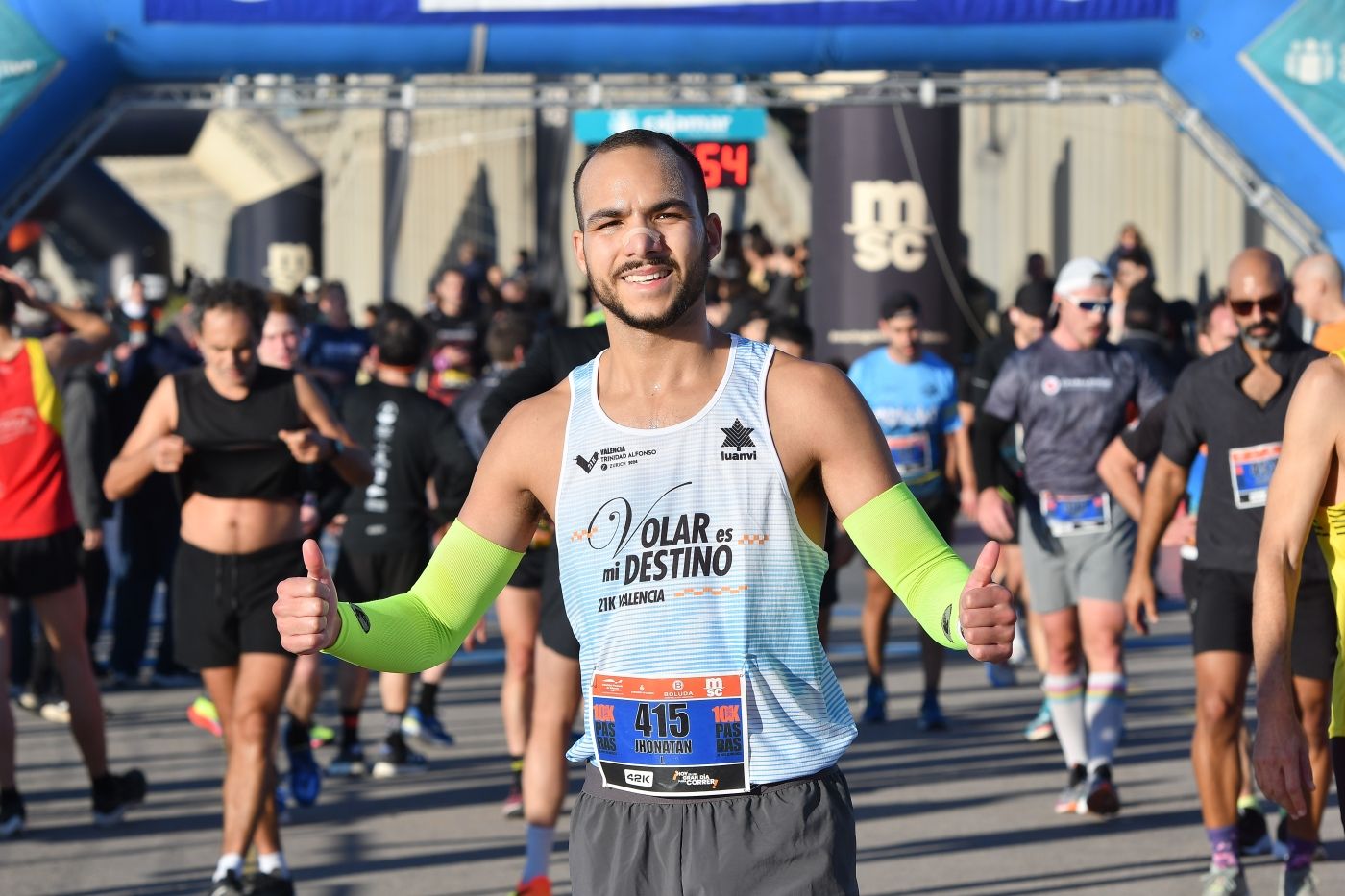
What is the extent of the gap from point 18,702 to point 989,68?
655 cm

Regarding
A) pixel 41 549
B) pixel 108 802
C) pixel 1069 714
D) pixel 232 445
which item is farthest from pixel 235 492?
pixel 1069 714

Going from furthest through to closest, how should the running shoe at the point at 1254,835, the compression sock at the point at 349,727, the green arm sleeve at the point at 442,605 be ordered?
the compression sock at the point at 349,727
the running shoe at the point at 1254,835
the green arm sleeve at the point at 442,605

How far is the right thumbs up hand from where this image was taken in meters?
3.36

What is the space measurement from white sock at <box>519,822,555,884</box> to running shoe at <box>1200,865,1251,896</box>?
85.1 inches

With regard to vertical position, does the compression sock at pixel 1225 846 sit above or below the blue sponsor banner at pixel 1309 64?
below

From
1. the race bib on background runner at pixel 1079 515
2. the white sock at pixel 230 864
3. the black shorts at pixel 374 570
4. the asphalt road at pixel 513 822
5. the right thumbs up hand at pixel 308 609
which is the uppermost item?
the right thumbs up hand at pixel 308 609

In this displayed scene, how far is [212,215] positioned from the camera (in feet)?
149

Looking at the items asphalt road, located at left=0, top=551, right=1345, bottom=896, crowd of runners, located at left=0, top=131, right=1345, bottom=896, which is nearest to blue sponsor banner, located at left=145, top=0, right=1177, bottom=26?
crowd of runners, located at left=0, top=131, right=1345, bottom=896

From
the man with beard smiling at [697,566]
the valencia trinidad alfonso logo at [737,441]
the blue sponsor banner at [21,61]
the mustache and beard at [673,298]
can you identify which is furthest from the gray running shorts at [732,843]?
the blue sponsor banner at [21,61]

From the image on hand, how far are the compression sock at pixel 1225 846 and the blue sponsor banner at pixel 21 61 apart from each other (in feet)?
26.0

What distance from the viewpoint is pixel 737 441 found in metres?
3.45

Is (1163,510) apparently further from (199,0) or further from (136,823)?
(199,0)

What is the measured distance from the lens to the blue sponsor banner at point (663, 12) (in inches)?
453

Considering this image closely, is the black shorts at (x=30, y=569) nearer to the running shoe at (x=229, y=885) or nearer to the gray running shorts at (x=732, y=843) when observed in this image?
the running shoe at (x=229, y=885)
